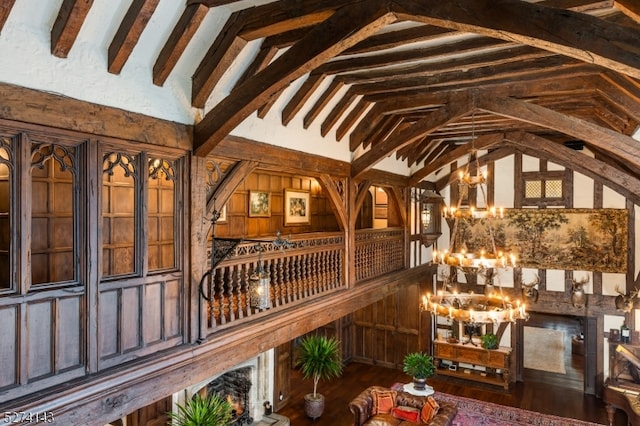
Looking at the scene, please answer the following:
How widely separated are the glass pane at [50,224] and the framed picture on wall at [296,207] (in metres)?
4.87

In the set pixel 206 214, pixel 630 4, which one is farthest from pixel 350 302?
pixel 630 4

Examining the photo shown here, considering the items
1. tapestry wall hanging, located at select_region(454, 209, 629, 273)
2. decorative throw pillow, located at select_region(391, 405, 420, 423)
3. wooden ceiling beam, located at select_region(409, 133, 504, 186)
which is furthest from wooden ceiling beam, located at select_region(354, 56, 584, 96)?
decorative throw pillow, located at select_region(391, 405, 420, 423)

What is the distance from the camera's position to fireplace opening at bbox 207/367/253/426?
8.19 meters

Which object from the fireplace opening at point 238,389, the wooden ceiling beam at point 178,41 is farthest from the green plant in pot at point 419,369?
the wooden ceiling beam at point 178,41

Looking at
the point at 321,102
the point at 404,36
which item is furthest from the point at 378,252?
the point at 404,36

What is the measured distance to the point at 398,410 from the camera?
25.0ft

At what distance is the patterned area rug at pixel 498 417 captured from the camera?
8.34 m

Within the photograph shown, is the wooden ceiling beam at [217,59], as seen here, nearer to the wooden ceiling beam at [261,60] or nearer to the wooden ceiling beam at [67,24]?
the wooden ceiling beam at [261,60]

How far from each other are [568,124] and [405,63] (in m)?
2.37

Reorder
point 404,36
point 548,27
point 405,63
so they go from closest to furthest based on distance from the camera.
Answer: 1. point 548,27
2. point 404,36
3. point 405,63

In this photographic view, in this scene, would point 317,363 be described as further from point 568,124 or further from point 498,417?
point 568,124

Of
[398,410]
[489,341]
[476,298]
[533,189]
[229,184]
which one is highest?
[533,189]

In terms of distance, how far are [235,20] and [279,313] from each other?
3.56m

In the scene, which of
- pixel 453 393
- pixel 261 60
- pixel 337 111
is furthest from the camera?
pixel 453 393
